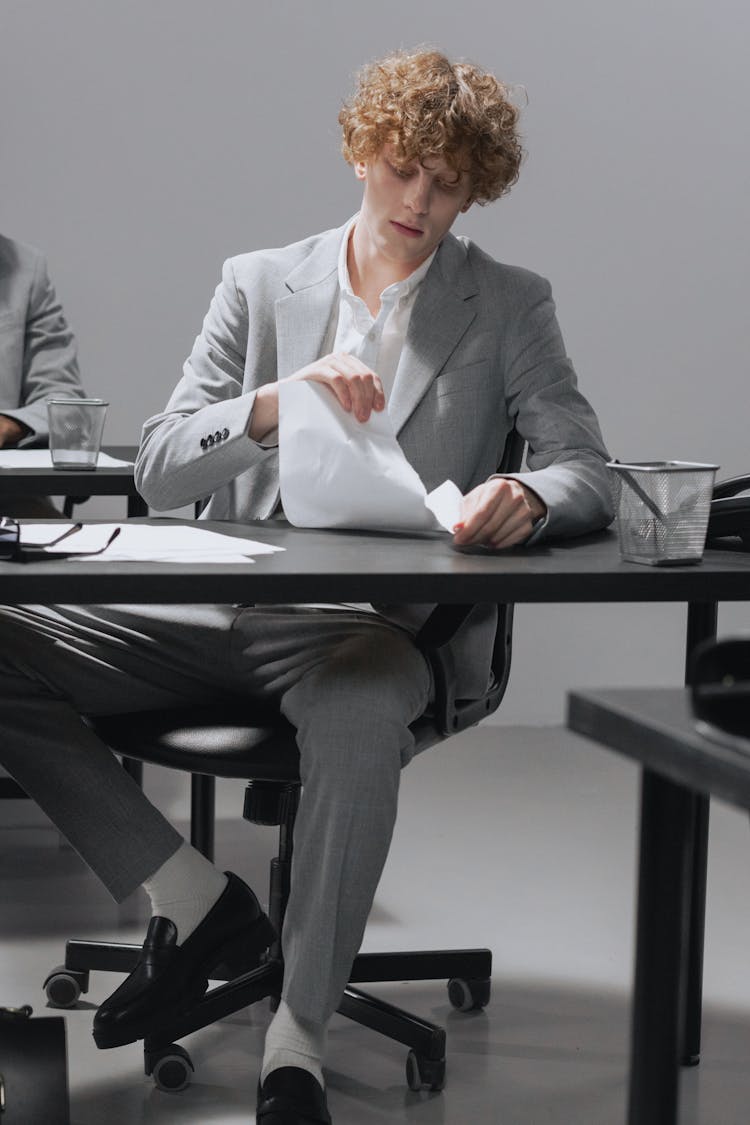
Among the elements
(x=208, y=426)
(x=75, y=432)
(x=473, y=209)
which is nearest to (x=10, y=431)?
(x=75, y=432)

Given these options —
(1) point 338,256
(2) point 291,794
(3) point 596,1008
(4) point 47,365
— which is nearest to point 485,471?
(1) point 338,256

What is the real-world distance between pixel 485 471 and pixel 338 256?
0.38 m

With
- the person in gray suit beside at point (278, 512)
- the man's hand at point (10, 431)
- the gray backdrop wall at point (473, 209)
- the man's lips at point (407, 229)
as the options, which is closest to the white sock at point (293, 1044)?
the person in gray suit beside at point (278, 512)

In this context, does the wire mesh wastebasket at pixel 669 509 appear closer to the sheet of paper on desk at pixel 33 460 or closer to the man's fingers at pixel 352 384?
the man's fingers at pixel 352 384

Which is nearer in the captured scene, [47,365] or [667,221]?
[47,365]

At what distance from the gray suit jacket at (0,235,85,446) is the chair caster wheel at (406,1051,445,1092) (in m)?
1.65

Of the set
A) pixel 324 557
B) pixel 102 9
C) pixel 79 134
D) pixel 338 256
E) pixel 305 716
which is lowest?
pixel 305 716

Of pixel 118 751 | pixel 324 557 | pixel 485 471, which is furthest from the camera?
pixel 485 471

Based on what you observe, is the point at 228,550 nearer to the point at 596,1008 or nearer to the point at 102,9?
the point at 596,1008

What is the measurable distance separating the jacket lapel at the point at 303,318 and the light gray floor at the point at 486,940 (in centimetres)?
92

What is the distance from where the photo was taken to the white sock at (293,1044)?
1.76 meters

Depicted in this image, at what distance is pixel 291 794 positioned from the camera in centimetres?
→ 200

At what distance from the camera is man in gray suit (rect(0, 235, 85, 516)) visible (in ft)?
10.5

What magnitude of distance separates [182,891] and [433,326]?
0.84m
